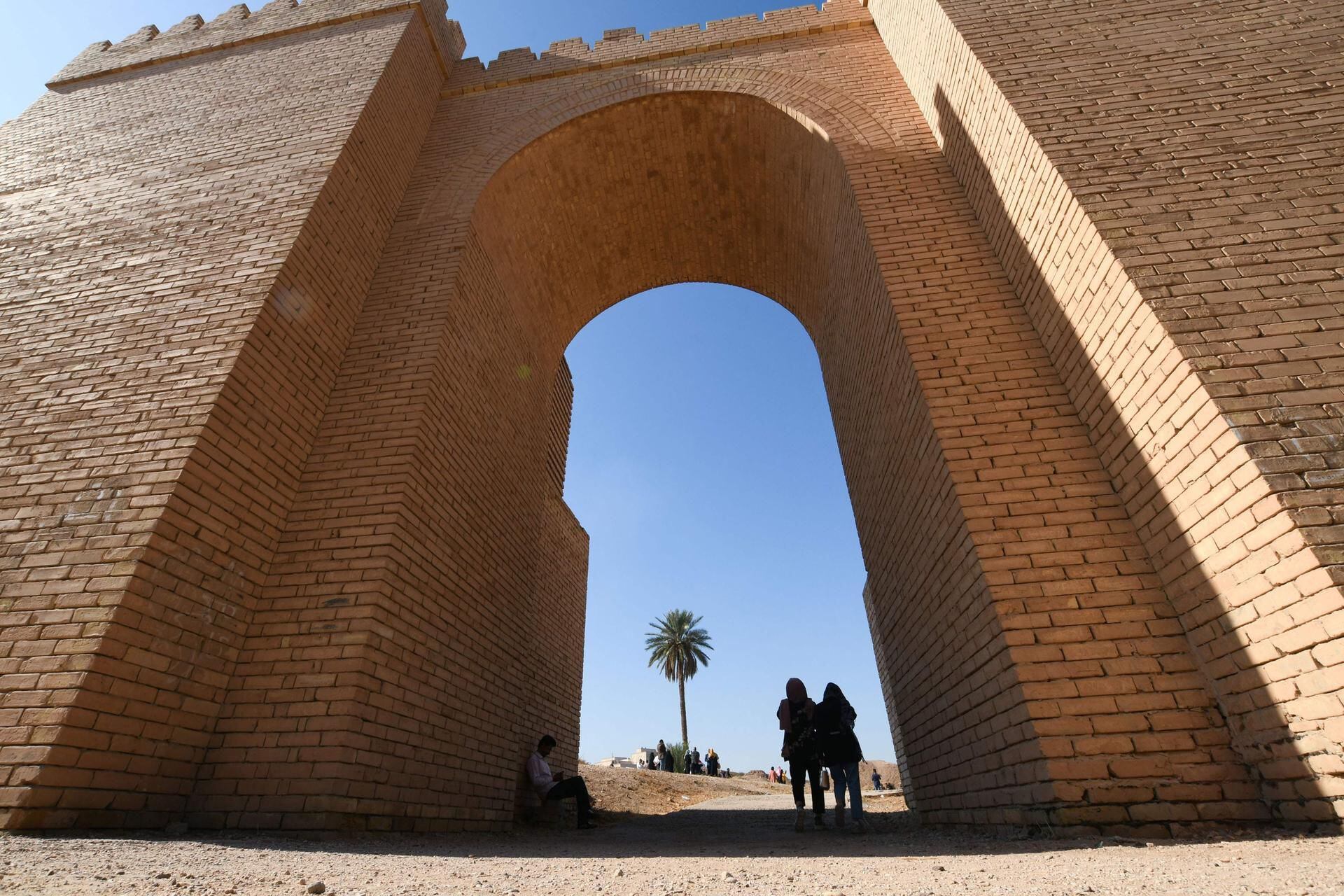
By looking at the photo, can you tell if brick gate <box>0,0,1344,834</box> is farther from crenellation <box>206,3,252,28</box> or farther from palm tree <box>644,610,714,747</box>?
palm tree <box>644,610,714,747</box>

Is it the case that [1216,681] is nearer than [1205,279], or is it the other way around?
[1216,681]

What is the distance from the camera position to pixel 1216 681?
3.08 meters

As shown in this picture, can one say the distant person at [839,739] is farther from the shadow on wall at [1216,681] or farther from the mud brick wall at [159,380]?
the mud brick wall at [159,380]

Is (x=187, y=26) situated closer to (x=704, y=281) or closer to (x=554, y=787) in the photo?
(x=704, y=281)

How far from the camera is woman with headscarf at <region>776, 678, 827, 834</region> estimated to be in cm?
516

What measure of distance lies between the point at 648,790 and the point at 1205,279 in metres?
11.5

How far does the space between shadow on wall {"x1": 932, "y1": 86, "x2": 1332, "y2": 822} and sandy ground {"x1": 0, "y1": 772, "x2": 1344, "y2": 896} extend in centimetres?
19

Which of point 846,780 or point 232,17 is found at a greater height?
point 232,17

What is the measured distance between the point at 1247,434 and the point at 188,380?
5767 millimetres

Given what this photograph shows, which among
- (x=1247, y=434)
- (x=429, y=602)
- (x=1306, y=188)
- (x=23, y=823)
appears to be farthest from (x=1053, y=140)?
(x=23, y=823)

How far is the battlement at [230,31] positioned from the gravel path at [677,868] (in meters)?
8.20

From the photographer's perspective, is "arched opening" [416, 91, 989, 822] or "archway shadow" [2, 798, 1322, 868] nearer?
"archway shadow" [2, 798, 1322, 868]

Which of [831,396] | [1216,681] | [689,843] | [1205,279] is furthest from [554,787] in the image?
[1205,279]

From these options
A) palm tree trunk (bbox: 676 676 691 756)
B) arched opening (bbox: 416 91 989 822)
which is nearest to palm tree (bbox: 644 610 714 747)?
palm tree trunk (bbox: 676 676 691 756)
